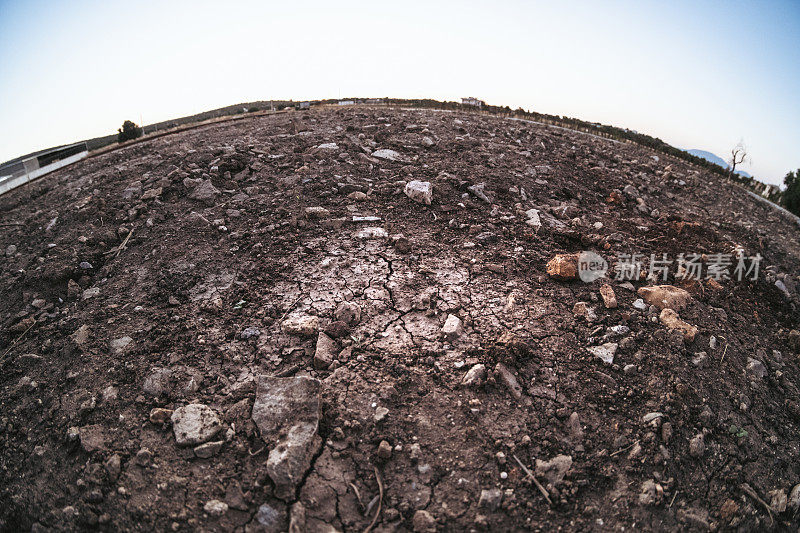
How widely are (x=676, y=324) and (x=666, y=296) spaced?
0.33 metres

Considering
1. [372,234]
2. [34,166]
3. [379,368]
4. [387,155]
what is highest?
[387,155]

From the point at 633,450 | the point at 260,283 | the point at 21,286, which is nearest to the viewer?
the point at 633,450

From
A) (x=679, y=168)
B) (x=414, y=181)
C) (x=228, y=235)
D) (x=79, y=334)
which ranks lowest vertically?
(x=79, y=334)

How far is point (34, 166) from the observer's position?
722cm

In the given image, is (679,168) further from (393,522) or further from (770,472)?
(393,522)

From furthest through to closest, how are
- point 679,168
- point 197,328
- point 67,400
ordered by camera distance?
point 679,168 < point 197,328 < point 67,400

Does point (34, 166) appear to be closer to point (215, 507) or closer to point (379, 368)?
point (215, 507)

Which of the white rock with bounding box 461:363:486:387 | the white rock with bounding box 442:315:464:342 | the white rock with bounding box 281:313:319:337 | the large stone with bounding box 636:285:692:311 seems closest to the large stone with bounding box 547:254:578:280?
the large stone with bounding box 636:285:692:311

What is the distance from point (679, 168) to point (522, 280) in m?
7.28

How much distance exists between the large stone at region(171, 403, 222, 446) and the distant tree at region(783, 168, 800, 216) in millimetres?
18956

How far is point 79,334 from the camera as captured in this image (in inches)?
105

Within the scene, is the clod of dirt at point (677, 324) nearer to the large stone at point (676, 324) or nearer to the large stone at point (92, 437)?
the large stone at point (676, 324)

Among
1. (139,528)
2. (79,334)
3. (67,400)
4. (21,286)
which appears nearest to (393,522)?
(139,528)

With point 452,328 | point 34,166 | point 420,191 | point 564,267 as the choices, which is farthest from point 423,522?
point 34,166
